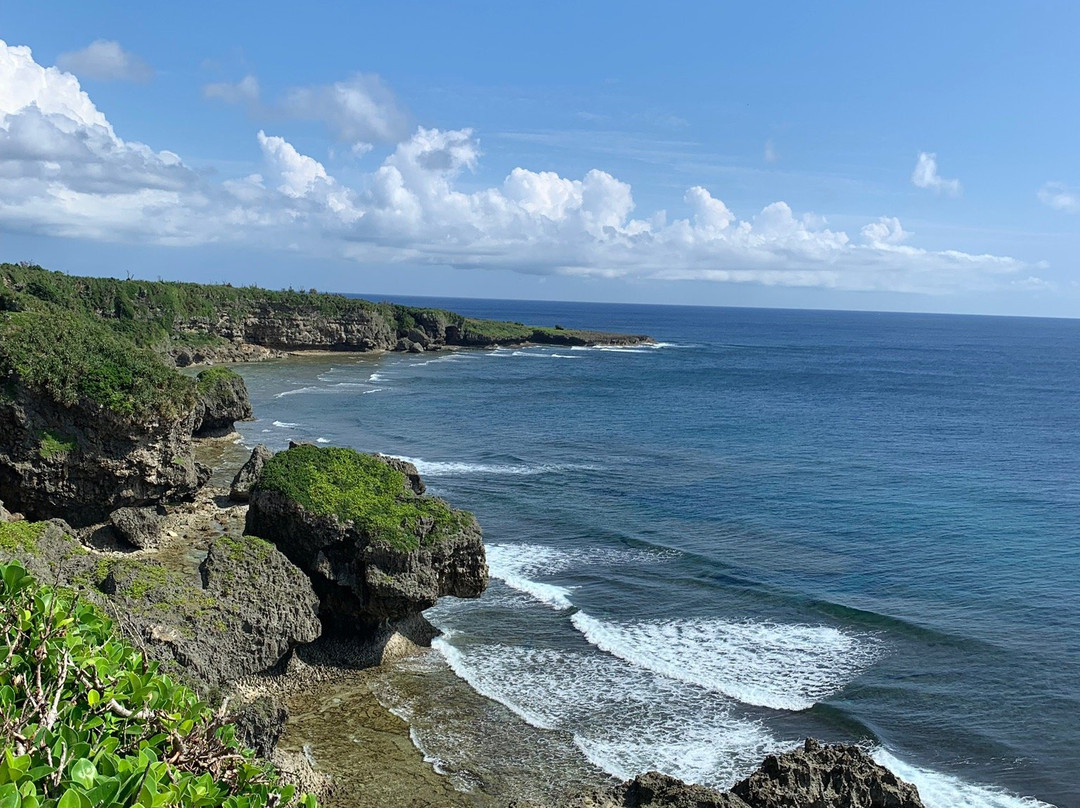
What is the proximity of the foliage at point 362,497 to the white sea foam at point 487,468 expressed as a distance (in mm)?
20199

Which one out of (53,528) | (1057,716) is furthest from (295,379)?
(1057,716)

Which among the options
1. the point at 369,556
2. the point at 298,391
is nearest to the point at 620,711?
the point at 369,556

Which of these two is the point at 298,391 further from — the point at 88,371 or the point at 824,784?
the point at 824,784

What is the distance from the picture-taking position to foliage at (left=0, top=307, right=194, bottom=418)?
27.3m

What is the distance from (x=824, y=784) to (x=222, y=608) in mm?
12691

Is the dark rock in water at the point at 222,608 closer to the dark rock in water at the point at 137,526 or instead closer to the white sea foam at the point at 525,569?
the dark rock in water at the point at 137,526

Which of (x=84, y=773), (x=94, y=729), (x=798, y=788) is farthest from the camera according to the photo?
(x=798, y=788)

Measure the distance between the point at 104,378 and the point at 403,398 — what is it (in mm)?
46220

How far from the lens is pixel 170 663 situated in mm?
16203

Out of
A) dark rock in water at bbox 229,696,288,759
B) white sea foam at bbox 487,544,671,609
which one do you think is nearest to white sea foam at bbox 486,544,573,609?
white sea foam at bbox 487,544,671,609

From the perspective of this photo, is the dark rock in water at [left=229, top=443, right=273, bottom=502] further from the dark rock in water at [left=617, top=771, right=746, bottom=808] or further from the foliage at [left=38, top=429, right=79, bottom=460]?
the dark rock in water at [left=617, top=771, right=746, bottom=808]

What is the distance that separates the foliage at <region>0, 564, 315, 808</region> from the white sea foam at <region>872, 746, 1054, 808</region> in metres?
15.8

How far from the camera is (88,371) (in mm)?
27953

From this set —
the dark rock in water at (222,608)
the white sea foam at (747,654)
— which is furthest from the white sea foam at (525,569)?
the dark rock in water at (222,608)
